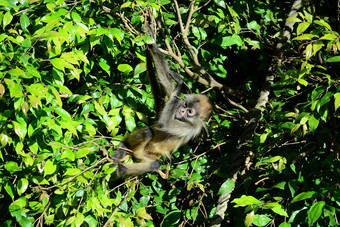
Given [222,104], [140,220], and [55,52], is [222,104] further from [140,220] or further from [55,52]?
[55,52]

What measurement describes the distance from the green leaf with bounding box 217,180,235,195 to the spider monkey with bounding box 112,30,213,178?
611 mm

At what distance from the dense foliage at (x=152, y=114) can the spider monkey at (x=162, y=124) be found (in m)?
0.13

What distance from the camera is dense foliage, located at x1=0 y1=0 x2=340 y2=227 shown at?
3148 millimetres

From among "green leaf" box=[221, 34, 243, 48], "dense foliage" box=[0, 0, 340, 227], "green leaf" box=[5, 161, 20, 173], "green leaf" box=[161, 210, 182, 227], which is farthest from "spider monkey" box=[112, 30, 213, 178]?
"green leaf" box=[5, 161, 20, 173]

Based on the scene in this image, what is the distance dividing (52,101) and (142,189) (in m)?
1.44

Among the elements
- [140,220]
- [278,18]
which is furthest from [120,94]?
[278,18]

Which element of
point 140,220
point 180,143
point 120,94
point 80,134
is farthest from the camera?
point 180,143

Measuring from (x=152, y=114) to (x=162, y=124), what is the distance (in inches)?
12.7

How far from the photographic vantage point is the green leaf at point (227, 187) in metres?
4.19

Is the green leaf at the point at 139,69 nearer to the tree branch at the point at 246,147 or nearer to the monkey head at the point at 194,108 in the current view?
the monkey head at the point at 194,108

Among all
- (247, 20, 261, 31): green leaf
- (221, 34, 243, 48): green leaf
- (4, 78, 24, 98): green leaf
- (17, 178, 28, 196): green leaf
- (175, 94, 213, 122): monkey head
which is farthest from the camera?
(175, 94, 213, 122): monkey head

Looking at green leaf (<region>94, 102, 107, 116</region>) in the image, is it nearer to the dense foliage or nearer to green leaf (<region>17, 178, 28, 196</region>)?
the dense foliage

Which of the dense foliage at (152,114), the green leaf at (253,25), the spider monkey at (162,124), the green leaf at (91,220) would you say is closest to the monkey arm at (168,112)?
the spider monkey at (162,124)

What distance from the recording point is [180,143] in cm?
477
